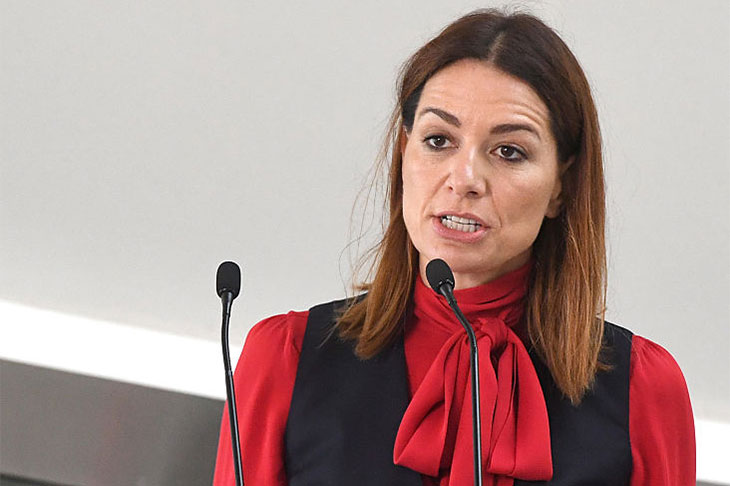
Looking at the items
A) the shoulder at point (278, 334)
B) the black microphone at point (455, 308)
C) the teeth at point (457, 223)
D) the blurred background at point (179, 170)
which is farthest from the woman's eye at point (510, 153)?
the blurred background at point (179, 170)

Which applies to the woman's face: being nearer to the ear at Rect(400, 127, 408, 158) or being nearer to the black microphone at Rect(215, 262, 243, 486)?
the ear at Rect(400, 127, 408, 158)

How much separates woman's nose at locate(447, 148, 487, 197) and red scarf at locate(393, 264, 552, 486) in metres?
0.16

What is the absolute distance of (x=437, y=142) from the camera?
151 cm

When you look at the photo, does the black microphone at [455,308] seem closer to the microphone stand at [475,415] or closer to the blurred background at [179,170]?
the microphone stand at [475,415]

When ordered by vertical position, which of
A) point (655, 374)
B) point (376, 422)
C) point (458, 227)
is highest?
point (458, 227)

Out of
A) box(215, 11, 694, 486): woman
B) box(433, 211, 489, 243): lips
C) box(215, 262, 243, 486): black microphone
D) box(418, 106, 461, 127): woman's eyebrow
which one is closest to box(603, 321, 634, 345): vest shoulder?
box(215, 11, 694, 486): woman

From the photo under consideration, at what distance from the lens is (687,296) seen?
6.79 ft

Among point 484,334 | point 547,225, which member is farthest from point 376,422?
point 547,225

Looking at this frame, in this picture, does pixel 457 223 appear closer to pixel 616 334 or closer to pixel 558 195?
pixel 558 195

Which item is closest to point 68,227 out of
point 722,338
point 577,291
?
point 577,291

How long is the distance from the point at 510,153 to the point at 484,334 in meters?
0.26

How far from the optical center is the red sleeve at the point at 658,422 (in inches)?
60.6

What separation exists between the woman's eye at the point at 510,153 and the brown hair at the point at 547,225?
0.06 meters

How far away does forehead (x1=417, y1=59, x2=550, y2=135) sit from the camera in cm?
147
